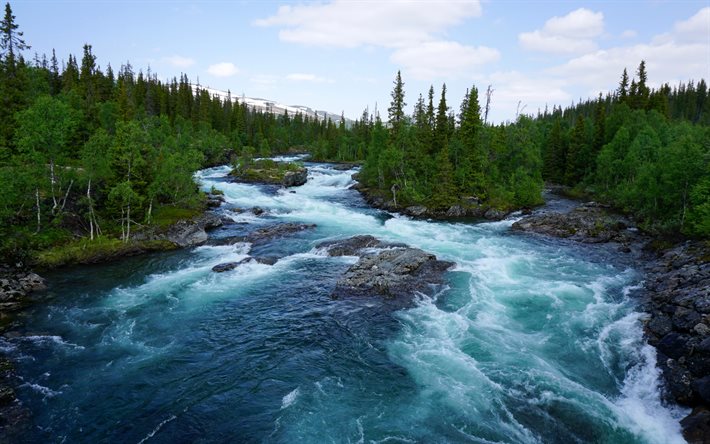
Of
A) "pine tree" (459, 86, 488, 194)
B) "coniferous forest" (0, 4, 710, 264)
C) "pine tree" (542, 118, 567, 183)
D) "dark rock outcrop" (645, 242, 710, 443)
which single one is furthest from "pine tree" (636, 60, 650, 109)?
"dark rock outcrop" (645, 242, 710, 443)

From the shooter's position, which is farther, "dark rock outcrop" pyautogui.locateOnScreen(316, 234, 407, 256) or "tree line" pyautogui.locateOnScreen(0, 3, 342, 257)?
"dark rock outcrop" pyautogui.locateOnScreen(316, 234, 407, 256)

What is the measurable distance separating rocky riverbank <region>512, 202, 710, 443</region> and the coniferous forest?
3.83 metres

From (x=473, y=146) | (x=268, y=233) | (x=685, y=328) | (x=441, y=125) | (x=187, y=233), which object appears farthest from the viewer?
(x=441, y=125)

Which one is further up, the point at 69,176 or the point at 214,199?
the point at 69,176

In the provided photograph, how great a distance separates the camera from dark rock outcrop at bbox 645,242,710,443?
16.2m

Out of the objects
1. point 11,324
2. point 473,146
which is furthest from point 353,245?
point 473,146

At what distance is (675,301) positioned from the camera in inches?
960

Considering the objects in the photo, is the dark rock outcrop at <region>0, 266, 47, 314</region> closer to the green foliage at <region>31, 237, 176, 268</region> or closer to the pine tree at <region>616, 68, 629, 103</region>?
the green foliage at <region>31, 237, 176, 268</region>

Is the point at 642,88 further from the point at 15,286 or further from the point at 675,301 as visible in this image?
the point at 15,286

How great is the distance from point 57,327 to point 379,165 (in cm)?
4912

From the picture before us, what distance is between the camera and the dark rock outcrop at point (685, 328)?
16.2m

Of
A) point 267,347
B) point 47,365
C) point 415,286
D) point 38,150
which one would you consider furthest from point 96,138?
point 415,286

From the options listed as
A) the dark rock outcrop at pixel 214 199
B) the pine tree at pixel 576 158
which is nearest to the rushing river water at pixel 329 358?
the dark rock outcrop at pixel 214 199

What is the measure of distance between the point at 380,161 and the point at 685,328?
47585 mm
